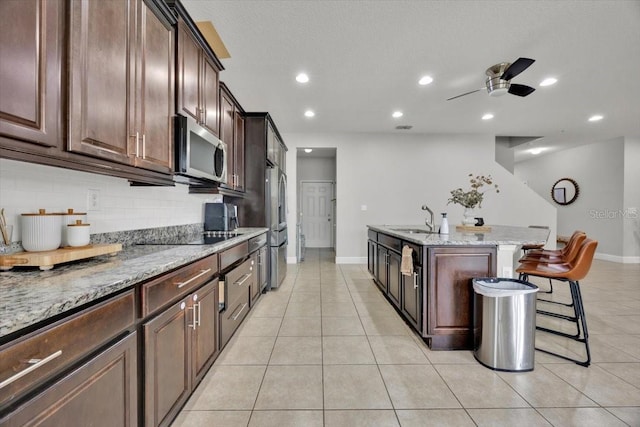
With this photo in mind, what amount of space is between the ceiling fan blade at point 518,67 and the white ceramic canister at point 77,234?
3.38 metres

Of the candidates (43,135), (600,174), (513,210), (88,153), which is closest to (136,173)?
(88,153)

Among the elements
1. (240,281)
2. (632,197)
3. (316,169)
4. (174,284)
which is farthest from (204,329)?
(632,197)

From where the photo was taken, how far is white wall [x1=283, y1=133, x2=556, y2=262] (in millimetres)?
6000

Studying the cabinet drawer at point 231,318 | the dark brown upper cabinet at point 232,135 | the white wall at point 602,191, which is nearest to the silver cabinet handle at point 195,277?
the cabinet drawer at point 231,318

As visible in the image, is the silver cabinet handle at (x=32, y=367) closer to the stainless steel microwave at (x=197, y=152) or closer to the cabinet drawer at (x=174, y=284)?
the cabinet drawer at (x=174, y=284)

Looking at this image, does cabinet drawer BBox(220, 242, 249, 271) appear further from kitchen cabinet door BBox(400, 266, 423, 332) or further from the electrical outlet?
kitchen cabinet door BBox(400, 266, 423, 332)

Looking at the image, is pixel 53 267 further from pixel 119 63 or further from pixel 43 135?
pixel 119 63

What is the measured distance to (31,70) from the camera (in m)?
0.95

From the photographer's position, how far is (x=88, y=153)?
3.86 feet

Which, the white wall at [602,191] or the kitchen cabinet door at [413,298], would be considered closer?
the kitchen cabinet door at [413,298]

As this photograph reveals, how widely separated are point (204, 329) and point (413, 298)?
1.70 metres

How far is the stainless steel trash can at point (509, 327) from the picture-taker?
6.31 ft

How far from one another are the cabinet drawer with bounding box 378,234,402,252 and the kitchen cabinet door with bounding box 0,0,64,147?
2.60m

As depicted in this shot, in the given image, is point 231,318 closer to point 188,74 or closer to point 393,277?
point 393,277
